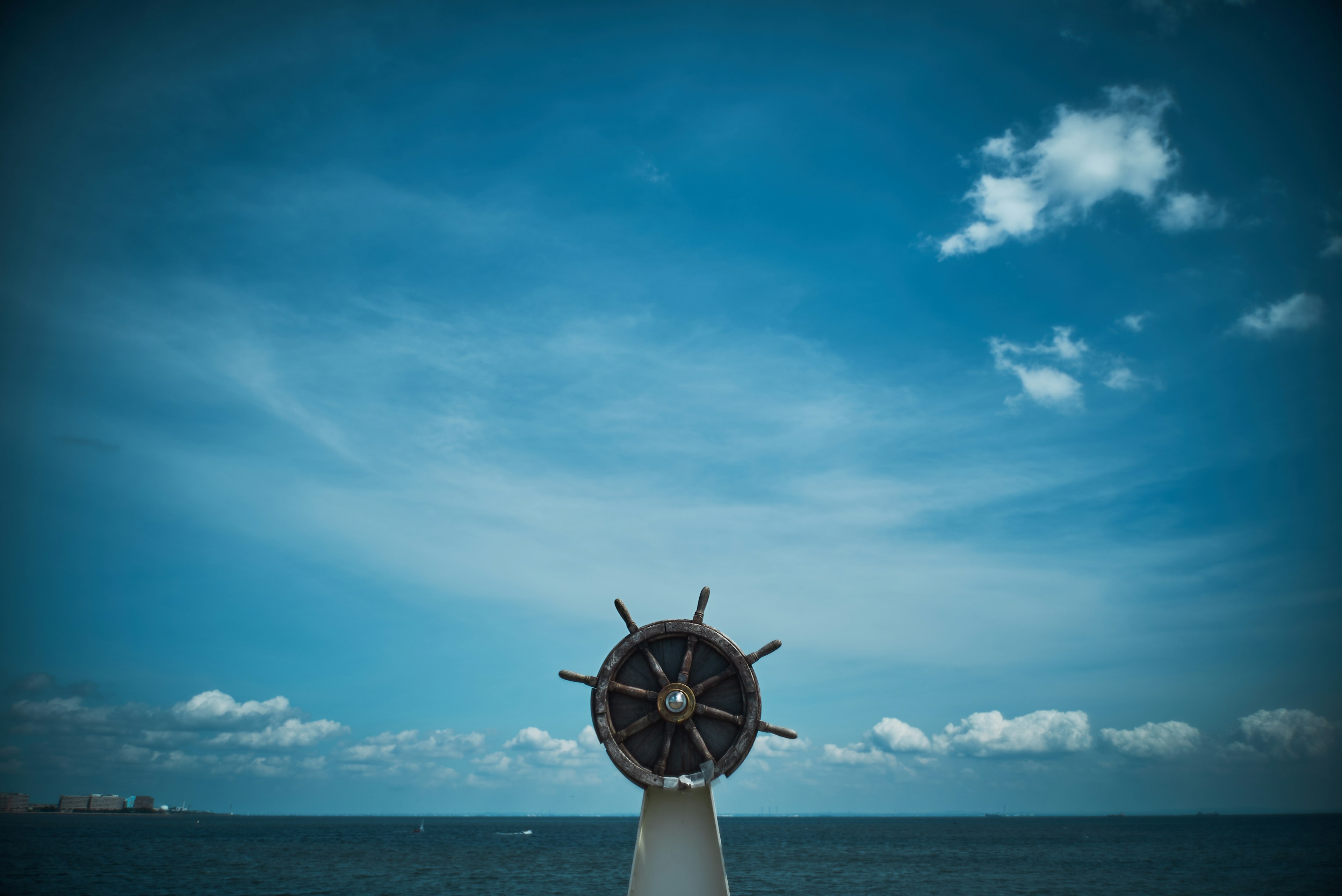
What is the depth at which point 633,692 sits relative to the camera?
12.5m

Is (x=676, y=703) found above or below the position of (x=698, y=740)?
above

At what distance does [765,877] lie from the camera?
65250 millimetres

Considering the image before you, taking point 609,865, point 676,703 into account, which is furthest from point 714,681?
point 609,865

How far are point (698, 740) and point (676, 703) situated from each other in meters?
0.59

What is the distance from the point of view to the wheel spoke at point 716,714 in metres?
12.3

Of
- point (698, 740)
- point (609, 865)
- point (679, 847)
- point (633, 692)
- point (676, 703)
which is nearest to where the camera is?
point (679, 847)

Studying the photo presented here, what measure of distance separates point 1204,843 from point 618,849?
80187 millimetres

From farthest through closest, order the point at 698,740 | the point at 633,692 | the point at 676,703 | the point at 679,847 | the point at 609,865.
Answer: the point at 609,865 < the point at 633,692 < the point at 676,703 < the point at 698,740 < the point at 679,847

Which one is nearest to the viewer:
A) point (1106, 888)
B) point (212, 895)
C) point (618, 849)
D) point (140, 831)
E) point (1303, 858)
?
point (212, 895)

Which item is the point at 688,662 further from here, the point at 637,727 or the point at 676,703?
the point at 637,727

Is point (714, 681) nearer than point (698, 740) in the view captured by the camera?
No

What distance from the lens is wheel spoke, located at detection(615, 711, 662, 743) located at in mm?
12391

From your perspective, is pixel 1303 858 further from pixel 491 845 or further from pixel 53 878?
pixel 53 878

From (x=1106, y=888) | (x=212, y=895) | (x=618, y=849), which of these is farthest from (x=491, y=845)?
(x=1106, y=888)
